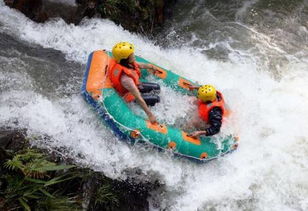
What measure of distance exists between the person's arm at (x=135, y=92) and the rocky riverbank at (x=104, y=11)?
2.59m

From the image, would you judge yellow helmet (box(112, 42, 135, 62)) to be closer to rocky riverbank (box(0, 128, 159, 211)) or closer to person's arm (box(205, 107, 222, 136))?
person's arm (box(205, 107, 222, 136))

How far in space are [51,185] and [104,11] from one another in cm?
442

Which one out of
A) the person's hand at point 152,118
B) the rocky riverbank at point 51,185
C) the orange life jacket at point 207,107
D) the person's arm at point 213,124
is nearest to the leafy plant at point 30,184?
the rocky riverbank at point 51,185

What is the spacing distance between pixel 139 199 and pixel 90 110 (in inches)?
61.4

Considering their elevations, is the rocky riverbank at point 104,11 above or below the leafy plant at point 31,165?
A: above

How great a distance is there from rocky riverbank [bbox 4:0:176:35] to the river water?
0.16 meters

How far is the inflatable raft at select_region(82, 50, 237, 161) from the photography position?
19.0 feet

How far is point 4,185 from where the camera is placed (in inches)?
179

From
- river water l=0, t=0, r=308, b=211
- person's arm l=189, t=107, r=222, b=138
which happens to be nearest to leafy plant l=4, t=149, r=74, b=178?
river water l=0, t=0, r=308, b=211

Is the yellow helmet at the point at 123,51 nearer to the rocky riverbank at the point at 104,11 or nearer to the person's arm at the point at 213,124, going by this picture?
the person's arm at the point at 213,124

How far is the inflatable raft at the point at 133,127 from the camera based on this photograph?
5.79 metres

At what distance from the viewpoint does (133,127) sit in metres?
5.77

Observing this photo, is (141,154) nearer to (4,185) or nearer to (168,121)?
(168,121)

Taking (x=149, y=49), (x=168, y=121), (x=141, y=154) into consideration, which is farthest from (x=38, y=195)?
(x=149, y=49)
